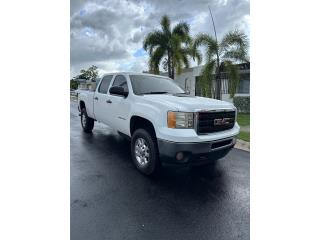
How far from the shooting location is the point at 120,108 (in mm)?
3959

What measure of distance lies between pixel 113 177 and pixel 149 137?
0.77 metres

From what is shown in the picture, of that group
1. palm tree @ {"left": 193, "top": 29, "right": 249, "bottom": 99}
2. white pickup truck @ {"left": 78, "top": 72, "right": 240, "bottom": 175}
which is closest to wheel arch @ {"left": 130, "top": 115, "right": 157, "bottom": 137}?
white pickup truck @ {"left": 78, "top": 72, "right": 240, "bottom": 175}

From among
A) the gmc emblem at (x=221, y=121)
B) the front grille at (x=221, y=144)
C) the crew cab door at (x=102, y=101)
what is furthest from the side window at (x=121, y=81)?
the front grille at (x=221, y=144)

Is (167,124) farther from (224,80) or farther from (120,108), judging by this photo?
(224,80)

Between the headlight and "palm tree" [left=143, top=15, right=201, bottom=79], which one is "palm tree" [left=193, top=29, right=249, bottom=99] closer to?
"palm tree" [left=143, top=15, right=201, bottom=79]

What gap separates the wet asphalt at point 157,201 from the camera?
2.07 m

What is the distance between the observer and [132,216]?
88.7 inches

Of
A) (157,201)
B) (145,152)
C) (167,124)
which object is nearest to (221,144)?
(167,124)

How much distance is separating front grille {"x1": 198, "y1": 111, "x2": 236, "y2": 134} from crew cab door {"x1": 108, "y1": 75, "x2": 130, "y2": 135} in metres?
1.30

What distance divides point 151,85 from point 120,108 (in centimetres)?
70

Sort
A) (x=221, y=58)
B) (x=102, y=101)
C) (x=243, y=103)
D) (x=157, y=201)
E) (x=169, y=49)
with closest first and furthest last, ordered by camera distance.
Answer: (x=157, y=201) → (x=102, y=101) → (x=221, y=58) → (x=243, y=103) → (x=169, y=49)

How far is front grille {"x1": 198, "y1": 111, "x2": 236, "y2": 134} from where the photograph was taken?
2999 mm

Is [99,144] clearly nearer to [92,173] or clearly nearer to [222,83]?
[92,173]
